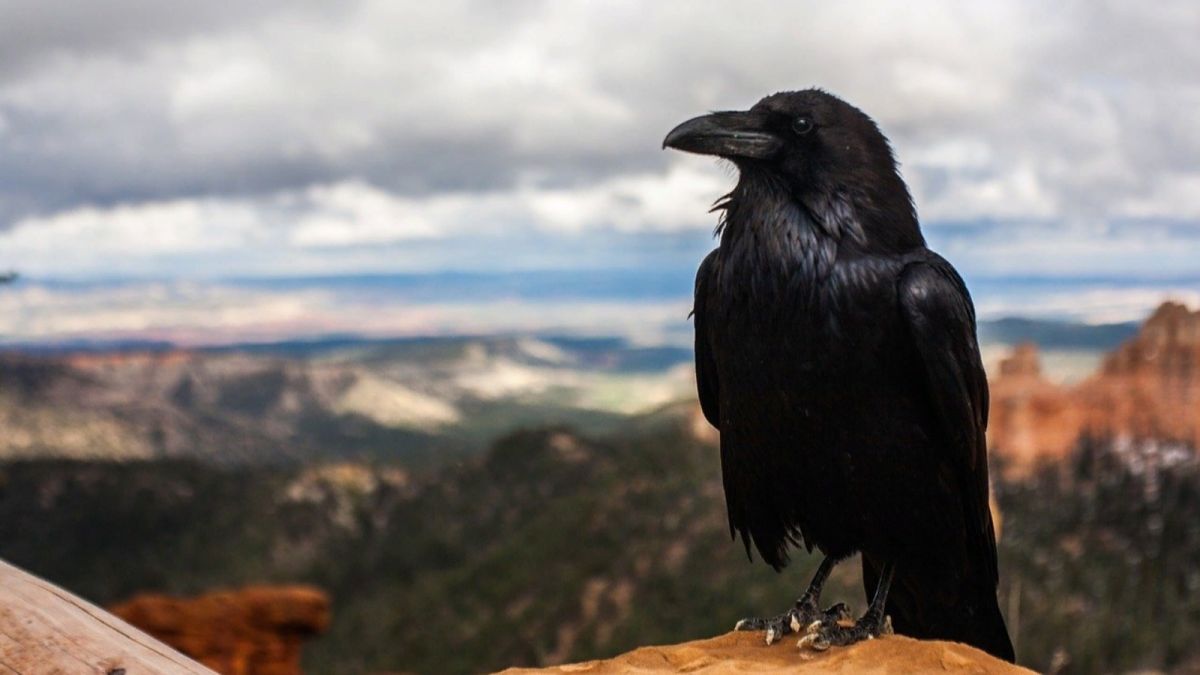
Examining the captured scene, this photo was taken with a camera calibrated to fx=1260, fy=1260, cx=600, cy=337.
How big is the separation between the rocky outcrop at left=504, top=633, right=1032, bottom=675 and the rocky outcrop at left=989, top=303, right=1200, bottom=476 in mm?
35617

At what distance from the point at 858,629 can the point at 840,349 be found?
5.02 ft

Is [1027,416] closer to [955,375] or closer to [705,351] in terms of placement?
[705,351]

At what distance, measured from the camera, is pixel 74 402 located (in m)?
49.0

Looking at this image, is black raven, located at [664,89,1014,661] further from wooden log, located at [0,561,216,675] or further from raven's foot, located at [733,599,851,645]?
wooden log, located at [0,561,216,675]

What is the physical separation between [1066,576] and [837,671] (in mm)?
24869

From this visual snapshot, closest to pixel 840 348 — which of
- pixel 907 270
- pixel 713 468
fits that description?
pixel 907 270

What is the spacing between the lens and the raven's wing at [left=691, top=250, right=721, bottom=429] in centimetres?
635

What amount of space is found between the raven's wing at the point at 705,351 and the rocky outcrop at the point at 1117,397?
115 feet

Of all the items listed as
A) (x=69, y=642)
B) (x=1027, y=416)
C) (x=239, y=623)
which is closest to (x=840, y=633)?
(x=69, y=642)

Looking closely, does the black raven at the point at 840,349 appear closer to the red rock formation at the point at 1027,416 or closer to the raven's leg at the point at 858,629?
the raven's leg at the point at 858,629

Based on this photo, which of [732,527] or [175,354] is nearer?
[732,527]

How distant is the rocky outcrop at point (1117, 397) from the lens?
4122 centimetres

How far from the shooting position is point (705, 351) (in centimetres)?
673

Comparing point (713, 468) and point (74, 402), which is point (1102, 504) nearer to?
point (713, 468)
